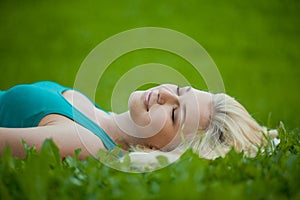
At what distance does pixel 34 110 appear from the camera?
236cm

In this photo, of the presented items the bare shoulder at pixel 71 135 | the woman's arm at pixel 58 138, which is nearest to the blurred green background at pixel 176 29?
the bare shoulder at pixel 71 135

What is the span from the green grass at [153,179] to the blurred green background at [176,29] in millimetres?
2773

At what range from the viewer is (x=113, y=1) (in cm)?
898

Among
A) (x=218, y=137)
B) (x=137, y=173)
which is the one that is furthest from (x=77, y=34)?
(x=137, y=173)

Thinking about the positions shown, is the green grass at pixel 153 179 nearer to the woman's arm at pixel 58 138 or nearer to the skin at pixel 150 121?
the woman's arm at pixel 58 138

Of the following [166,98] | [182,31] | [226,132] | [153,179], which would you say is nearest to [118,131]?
[166,98]

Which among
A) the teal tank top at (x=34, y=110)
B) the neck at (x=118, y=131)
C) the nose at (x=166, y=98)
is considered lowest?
the neck at (x=118, y=131)

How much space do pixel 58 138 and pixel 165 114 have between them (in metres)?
0.60

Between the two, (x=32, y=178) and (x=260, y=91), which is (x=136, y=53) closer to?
(x=260, y=91)

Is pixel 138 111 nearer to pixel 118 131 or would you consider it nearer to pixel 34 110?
pixel 118 131

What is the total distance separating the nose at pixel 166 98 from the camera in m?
2.43

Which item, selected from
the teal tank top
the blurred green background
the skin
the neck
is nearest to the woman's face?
the skin

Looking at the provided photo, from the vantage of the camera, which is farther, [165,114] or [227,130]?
[227,130]

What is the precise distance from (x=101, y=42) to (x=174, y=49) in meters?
1.23
